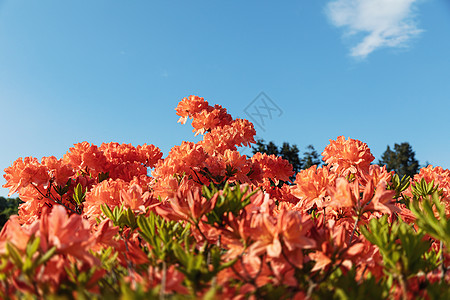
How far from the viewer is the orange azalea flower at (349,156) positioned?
3689 mm

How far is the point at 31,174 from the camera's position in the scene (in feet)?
11.9

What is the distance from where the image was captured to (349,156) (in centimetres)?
371

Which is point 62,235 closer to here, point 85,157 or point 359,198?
point 359,198

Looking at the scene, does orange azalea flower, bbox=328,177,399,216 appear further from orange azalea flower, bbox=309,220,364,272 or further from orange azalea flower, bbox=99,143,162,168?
orange azalea flower, bbox=99,143,162,168

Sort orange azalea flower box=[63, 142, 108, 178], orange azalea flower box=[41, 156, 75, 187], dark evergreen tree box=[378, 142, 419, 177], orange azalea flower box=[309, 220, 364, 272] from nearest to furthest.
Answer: orange azalea flower box=[309, 220, 364, 272] → orange azalea flower box=[41, 156, 75, 187] → orange azalea flower box=[63, 142, 108, 178] → dark evergreen tree box=[378, 142, 419, 177]

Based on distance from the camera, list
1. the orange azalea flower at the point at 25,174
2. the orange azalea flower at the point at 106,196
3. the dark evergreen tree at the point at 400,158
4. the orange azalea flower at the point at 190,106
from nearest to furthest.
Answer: the orange azalea flower at the point at 106,196 → the orange azalea flower at the point at 25,174 → the orange azalea flower at the point at 190,106 → the dark evergreen tree at the point at 400,158

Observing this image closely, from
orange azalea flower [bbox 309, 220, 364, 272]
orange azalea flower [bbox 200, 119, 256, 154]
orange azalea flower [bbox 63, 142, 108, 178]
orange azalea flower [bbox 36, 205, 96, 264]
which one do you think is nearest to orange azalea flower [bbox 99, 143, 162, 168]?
orange azalea flower [bbox 63, 142, 108, 178]

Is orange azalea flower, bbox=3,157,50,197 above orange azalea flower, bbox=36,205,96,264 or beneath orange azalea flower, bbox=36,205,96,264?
above

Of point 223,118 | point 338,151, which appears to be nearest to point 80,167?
point 223,118

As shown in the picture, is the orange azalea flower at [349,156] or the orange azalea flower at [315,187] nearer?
the orange azalea flower at [315,187]

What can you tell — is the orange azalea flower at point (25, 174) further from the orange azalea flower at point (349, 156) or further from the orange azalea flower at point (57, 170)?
the orange azalea flower at point (349, 156)

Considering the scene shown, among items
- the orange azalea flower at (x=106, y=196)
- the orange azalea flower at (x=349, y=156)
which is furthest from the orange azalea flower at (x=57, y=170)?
the orange azalea flower at (x=349, y=156)

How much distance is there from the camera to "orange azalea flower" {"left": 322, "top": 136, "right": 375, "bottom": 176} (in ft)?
12.1

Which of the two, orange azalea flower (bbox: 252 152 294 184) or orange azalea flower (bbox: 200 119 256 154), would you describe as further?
orange azalea flower (bbox: 252 152 294 184)
